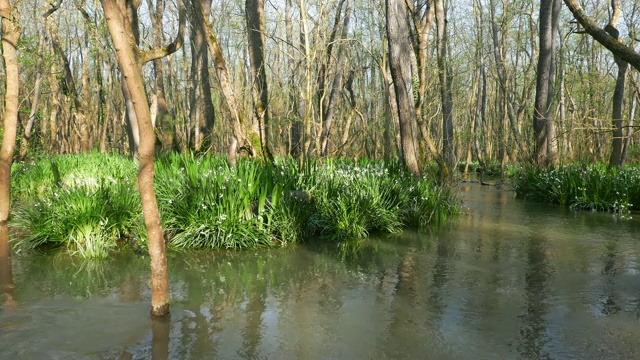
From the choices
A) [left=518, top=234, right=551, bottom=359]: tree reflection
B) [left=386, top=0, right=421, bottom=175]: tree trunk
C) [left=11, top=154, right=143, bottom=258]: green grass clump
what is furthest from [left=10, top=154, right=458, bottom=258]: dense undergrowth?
[left=518, top=234, right=551, bottom=359]: tree reflection

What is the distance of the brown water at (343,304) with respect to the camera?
3.71m

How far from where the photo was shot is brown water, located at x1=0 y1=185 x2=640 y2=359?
3.71 meters

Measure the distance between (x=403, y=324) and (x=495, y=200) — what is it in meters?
10.3

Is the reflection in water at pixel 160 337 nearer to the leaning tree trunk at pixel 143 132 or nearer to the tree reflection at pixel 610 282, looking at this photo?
the leaning tree trunk at pixel 143 132

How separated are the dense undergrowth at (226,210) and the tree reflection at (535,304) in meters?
2.42

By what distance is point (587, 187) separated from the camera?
12000 mm

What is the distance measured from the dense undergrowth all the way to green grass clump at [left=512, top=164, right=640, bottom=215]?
15.7ft

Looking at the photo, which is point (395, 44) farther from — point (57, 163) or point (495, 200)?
point (57, 163)

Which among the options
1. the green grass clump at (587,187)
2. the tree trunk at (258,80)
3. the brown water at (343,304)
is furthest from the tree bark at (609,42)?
the green grass clump at (587,187)

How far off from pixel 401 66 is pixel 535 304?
6501 mm

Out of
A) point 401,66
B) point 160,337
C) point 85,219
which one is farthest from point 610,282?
point 85,219

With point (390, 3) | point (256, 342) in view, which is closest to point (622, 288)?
point (256, 342)

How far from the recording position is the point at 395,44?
10273 mm

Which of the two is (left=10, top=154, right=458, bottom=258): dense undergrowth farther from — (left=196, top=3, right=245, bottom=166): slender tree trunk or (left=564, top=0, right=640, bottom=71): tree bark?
(left=564, top=0, right=640, bottom=71): tree bark
